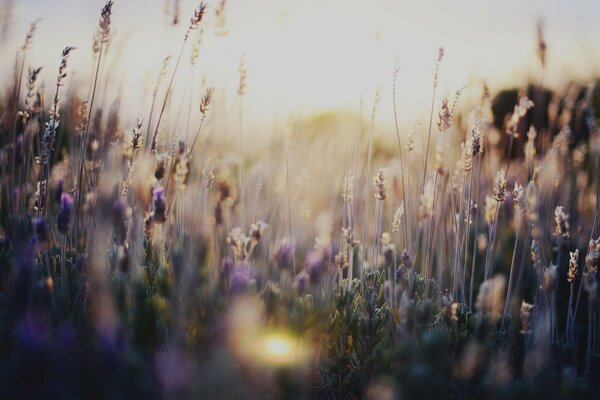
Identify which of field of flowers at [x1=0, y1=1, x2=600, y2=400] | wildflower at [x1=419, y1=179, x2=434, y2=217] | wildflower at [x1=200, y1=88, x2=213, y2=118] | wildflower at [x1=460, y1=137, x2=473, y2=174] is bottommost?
field of flowers at [x1=0, y1=1, x2=600, y2=400]

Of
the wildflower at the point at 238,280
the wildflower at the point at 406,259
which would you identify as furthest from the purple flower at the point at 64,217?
the wildflower at the point at 406,259

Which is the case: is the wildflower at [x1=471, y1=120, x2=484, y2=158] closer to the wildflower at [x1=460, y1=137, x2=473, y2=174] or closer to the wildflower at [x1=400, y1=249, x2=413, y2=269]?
the wildflower at [x1=460, y1=137, x2=473, y2=174]

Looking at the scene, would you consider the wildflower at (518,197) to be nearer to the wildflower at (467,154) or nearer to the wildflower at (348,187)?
the wildflower at (467,154)

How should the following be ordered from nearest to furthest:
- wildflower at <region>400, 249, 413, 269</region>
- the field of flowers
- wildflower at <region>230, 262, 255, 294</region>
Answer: the field of flowers
wildflower at <region>230, 262, 255, 294</region>
wildflower at <region>400, 249, 413, 269</region>

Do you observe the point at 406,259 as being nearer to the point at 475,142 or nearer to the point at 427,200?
the point at 427,200

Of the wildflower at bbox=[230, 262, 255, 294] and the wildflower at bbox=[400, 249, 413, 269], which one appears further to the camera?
the wildflower at bbox=[400, 249, 413, 269]

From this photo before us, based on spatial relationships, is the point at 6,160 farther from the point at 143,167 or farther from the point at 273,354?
the point at 273,354

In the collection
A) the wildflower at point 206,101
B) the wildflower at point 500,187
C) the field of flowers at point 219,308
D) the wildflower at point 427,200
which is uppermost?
the wildflower at point 206,101

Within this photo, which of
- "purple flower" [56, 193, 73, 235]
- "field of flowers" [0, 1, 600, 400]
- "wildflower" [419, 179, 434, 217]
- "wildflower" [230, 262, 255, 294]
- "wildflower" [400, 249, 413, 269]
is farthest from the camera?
"wildflower" [400, 249, 413, 269]

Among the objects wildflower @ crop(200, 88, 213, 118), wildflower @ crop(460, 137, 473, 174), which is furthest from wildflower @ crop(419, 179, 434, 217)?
wildflower @ crop(200, 88, 213, 118)

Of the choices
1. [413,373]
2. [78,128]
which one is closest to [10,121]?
[78,128]

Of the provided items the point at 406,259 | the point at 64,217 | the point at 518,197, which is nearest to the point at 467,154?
the point at 518,197

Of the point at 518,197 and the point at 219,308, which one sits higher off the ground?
the point at 518,197

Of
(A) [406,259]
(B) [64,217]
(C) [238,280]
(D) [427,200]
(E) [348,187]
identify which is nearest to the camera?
(C) [238,280]
